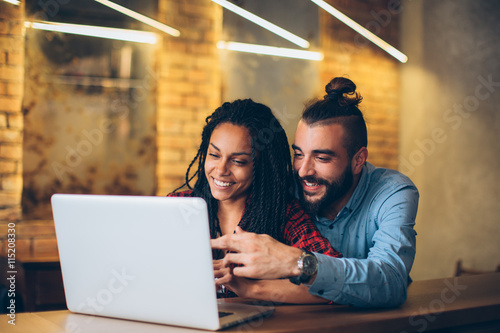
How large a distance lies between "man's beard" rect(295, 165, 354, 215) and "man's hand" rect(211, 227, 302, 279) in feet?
1.91

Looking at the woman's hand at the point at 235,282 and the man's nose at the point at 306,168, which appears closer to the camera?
the woman's hand at the point at 235,282

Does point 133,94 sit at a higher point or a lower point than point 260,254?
higher

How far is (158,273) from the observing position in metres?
1.13

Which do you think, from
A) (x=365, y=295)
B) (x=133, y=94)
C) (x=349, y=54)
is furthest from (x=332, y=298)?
(x=349, y=54)

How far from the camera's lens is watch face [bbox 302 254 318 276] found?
133cm

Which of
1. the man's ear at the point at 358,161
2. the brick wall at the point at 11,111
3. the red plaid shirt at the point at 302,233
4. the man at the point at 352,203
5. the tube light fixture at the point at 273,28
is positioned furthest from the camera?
the tube light fixture at the point at 273,28

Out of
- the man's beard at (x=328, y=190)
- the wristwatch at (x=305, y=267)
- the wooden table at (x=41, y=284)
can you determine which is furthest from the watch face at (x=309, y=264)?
the wooden table at (x=41, y=284)

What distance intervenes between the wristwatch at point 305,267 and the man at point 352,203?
0.04 m

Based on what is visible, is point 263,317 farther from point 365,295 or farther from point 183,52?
point 183,52

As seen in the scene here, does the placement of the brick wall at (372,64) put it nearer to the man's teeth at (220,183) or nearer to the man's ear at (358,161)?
the man's ear at (358,161)

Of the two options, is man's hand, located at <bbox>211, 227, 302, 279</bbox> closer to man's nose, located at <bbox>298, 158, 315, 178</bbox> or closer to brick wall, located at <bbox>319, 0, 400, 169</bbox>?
man's nose, located at <bbox>298, 158, 315, 178</bbox>

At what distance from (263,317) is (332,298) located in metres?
0.24

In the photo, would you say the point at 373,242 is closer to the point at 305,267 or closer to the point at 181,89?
the point at 305,267

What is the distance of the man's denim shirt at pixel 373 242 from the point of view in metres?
1.37
